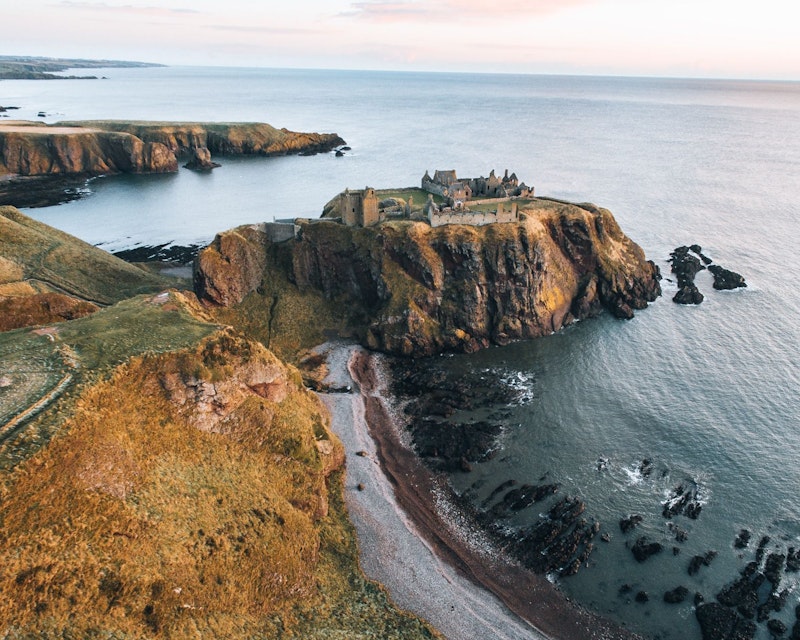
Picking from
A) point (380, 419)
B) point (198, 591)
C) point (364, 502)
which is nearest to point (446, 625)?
point (364, 502)

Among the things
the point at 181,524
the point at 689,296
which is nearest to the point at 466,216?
the point at 689,296

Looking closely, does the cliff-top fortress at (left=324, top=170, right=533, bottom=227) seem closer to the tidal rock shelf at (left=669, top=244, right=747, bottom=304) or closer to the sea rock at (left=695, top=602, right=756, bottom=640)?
the tidal rock shelf at (left=669, top=244, right=747, bottom=304)

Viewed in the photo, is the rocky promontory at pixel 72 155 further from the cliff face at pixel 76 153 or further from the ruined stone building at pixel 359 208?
the ruined stone building at pixel 359 208

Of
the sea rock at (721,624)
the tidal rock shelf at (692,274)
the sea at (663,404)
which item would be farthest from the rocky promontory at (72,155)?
the sea rock at (721,624)

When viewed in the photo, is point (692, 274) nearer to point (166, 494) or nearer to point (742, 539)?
point (742, 539)

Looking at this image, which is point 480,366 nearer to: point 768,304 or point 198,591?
point 198,591

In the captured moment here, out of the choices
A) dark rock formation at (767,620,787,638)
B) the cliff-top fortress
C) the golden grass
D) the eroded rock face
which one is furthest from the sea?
the eroded rock face
